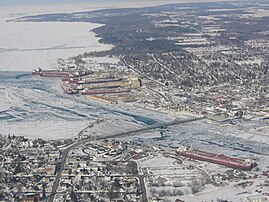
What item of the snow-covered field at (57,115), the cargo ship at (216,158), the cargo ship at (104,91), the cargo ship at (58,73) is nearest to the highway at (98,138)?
the snow-covered field at (57,115)

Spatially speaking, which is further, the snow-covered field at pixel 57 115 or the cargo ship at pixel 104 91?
the cargo ship at pixel 104 91

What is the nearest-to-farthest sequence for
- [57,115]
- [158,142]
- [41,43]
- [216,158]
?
[216,158], [158,142], [57,115], [41,43]

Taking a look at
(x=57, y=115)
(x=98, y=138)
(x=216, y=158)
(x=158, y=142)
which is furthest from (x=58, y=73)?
(x=216, y=158)

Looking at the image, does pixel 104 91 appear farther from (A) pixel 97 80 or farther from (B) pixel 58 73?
(B) pixel 58 73

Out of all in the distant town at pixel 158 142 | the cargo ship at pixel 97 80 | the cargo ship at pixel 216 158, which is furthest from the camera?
the cargo ship at pixel 97 80

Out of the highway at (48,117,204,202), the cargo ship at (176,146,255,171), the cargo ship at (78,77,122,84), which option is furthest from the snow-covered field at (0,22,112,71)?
the cargo ship at (176,146,255,171)

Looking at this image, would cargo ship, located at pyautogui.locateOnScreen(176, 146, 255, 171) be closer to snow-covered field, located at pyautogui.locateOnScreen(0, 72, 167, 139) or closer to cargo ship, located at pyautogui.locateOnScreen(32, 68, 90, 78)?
snow-covered field, located at pyautogui.locateOnScreen(0, 72, 167, 139)

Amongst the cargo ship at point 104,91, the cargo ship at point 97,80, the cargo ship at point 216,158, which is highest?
the cargo ship at point 216,158

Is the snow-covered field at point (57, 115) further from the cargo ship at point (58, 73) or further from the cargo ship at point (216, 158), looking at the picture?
the cargo ship at point (216, 158)
